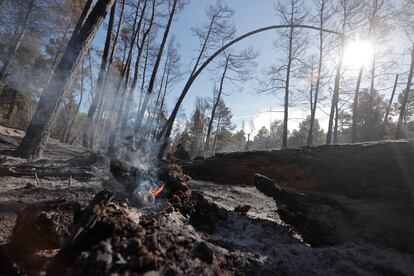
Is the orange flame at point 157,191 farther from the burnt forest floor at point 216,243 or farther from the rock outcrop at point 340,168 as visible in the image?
the rock outcrop at point 340,168

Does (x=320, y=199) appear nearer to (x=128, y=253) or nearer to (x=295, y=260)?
(x=295, y=260)

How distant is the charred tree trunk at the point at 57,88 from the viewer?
17.7ft

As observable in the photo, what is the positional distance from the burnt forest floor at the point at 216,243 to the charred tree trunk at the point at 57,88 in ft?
2.35

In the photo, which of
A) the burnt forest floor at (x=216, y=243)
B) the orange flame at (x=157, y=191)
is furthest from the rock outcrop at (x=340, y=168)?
the orange flame at (x=157, y=191)

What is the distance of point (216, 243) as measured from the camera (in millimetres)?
2758

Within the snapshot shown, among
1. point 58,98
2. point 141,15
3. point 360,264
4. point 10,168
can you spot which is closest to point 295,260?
point 360,264

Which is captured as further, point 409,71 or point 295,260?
point 409,71

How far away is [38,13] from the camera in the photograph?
1892 cm

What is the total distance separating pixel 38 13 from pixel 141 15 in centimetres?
1138

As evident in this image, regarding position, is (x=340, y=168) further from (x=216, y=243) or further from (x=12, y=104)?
(x=12, y=104)

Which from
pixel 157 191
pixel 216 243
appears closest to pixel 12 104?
pixel 157 191

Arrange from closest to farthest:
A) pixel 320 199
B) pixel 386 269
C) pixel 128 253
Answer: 1. pixel 128 253
2. pixel 386 269
3. pixel 320 199

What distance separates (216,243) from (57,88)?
4944 mm

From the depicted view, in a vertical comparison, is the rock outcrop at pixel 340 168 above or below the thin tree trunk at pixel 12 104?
Answer: below
